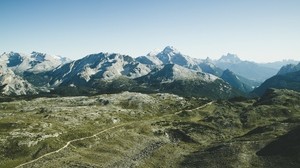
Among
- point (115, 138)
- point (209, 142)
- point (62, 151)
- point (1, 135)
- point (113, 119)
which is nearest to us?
point (62, 151)

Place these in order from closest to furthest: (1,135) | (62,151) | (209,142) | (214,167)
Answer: (214,167), (62,151), (1,135), (209,142)

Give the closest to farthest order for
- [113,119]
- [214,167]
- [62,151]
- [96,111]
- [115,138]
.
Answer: [214,167] → [62,151] → [115,138] → [113,119] → [96,111]

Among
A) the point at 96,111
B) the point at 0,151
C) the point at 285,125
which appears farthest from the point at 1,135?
the point at 285,125

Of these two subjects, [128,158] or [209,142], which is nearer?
[128,158]

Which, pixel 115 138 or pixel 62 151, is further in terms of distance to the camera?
pixel 115 138

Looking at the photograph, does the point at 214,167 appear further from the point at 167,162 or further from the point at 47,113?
the point at 47,113

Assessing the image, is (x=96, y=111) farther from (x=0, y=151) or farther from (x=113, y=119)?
(x=0, y=151)

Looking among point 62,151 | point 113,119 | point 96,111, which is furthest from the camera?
point 96,111

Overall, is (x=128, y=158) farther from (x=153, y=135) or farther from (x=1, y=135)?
(x=1, y=135)

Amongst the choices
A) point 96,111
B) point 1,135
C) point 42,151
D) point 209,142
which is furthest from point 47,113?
point 209,142
